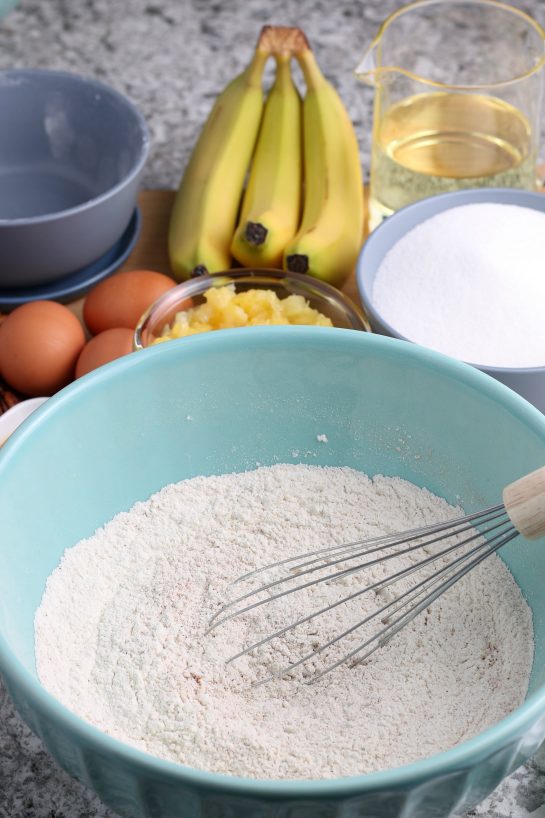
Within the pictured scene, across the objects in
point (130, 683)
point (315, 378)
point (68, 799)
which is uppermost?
point (315, 378)

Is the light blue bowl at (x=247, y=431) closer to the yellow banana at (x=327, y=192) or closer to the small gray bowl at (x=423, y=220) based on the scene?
the small gray bowl at (x=423, y=220)

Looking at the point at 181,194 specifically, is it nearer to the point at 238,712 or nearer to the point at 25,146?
the point at 25,146

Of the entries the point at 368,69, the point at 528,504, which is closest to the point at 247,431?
the point at 528,504

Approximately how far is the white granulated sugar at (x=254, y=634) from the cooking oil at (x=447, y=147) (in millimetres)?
441

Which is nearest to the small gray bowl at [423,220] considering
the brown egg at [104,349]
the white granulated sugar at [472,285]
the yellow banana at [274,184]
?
the white granulated sugar at [472,285]

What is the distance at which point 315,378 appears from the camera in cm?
83

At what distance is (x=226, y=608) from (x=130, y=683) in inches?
3.2

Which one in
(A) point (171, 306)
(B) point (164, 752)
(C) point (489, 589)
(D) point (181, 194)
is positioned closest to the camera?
(B) point (164, 752)

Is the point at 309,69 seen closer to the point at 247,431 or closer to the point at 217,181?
Result: the point at 217,181

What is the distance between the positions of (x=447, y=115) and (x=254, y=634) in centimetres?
71

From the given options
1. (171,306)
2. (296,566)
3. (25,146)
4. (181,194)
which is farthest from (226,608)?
(25,146)

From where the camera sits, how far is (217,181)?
1.16 metres

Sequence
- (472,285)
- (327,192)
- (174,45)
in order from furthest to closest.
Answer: (174,45) → (327,192) → (472,285)

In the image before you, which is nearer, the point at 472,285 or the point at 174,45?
the point at 472,285
